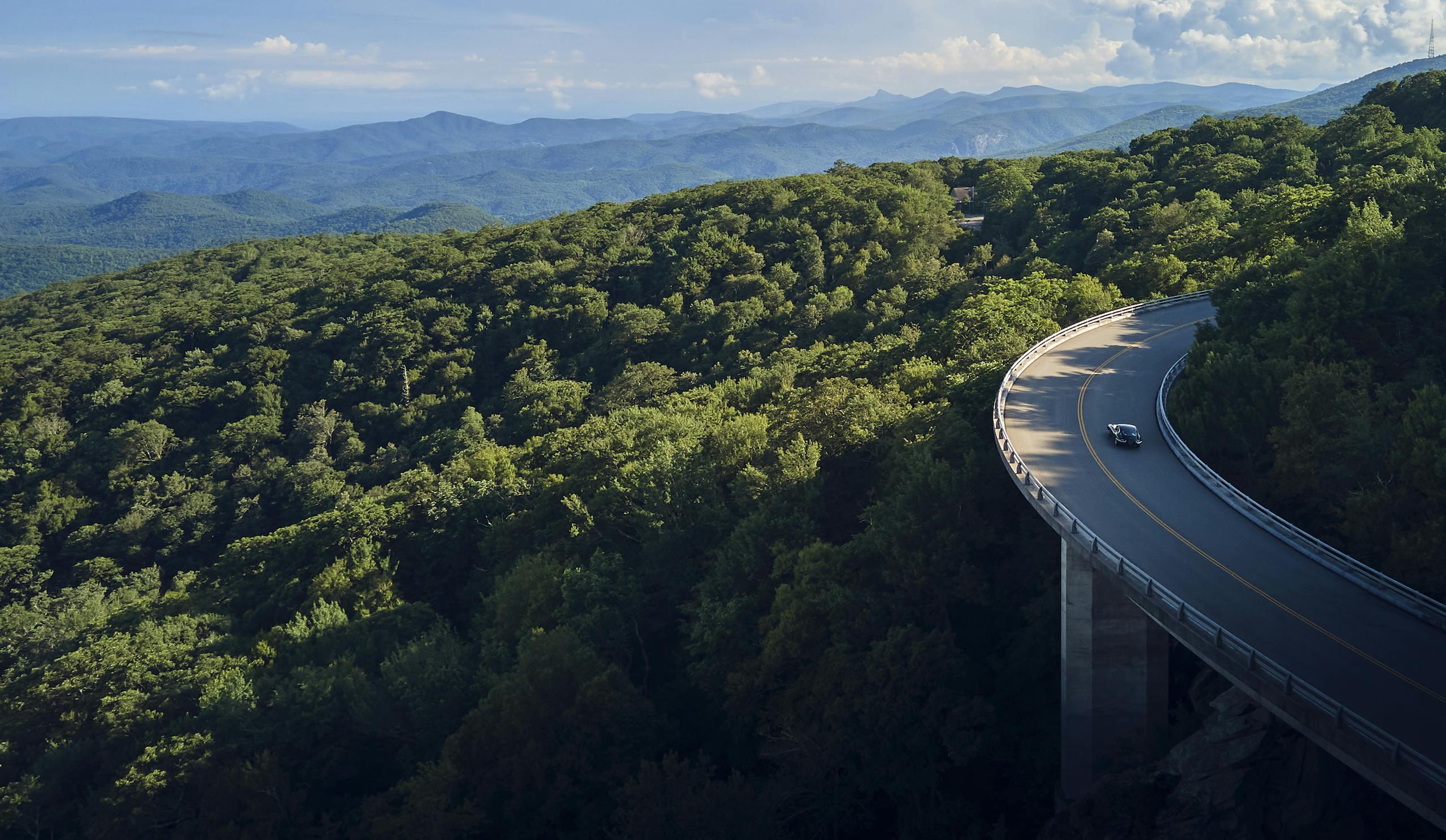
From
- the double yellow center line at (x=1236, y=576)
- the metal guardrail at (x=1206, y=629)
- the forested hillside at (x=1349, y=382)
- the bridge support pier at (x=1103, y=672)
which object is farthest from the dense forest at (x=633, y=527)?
the double yellow center line at (x=1236, y=576)

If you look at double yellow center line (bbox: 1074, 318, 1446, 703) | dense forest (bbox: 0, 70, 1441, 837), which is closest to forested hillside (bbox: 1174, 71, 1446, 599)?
dense forest (bbox: 0, 70, 1441, 837)

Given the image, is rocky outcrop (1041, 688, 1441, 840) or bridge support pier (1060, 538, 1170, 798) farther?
bridge support pier (1060, 538, 1170, 798)

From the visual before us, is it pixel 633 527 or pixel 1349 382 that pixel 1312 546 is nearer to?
pixel 1349 382

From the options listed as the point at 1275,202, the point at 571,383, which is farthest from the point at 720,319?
the point at 1275,202

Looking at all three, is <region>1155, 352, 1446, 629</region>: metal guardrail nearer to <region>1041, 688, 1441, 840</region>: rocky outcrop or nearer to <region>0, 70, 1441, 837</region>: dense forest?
<region>0, 70, 1441, 837</region>: dense forest

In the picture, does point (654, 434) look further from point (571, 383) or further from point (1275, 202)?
point (1275, 202)

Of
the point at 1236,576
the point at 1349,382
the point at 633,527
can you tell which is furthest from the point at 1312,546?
the point at 633,527
